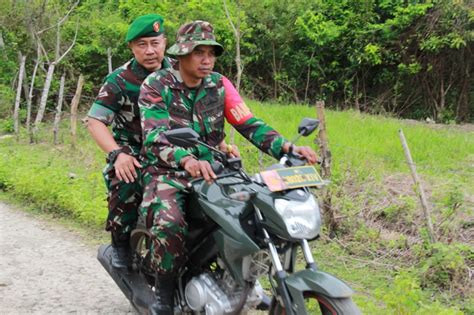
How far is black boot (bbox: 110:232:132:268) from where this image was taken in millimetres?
3941

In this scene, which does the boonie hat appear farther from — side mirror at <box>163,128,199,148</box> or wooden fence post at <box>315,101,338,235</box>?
wooden fence post at <box>315,101,338,235</box>

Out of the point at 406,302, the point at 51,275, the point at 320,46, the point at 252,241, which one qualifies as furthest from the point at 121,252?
the point at 320,46

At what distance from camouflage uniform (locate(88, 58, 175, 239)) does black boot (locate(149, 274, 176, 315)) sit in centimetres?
61

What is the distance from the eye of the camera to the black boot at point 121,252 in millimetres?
3941

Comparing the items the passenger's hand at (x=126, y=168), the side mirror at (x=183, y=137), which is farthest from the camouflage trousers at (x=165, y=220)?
the side mirror at (x=183, y=137)

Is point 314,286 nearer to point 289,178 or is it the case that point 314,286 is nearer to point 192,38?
point 289,178

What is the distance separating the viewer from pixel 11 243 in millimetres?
5668

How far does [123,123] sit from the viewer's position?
388cm

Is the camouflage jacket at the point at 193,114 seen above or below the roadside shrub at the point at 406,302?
above

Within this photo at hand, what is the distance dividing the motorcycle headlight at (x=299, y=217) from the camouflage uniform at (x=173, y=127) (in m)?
0.63

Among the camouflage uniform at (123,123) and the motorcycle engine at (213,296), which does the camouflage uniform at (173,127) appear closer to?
the motorcycle engine at (213,296)

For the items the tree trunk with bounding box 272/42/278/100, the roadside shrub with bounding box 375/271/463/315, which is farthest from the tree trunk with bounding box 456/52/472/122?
the roadside shrub with bounding box 375/271/463/315

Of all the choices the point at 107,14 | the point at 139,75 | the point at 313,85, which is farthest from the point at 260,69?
the point at 139,75

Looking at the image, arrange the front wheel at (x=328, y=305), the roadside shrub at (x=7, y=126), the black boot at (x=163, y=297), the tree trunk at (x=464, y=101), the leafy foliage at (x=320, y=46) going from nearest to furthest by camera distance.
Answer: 1. the front wheel at (x=328, y=305)
2. the black boot at (x=163, y=297)
3. the roadside shrub at (x=7, y=126)
4. the leafy foliage at (x=320, y=46)
5. the tree trunk at (x=464, y=101)
